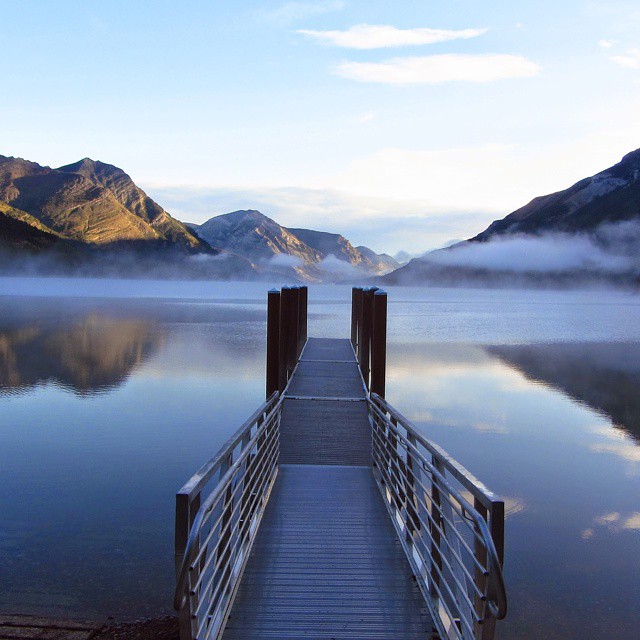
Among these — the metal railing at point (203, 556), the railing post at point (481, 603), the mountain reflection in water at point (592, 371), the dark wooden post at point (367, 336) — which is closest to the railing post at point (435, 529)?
the railing post at point (481, 603)

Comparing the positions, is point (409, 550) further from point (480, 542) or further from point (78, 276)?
point (78, 276)

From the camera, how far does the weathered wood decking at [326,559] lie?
394cm

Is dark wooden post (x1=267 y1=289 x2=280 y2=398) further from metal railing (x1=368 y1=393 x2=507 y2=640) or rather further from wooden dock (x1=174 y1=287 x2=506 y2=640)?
metal railing (x1=368 y1=393 x2=507 y2=640)

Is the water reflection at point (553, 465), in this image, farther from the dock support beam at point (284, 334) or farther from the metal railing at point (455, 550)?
the dock support beam at point (284, 334)

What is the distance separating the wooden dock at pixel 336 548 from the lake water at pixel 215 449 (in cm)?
165

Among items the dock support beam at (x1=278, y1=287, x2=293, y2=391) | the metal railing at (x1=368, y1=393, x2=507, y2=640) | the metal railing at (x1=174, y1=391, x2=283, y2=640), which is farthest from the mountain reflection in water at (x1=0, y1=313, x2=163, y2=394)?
the metal railing at (x1=368, y1=393, x2=507, y2=640)

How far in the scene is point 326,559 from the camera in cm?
495

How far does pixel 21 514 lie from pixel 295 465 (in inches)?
145

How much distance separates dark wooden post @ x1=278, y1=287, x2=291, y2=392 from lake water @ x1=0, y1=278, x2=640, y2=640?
2079 millimetres

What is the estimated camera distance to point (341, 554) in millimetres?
5051

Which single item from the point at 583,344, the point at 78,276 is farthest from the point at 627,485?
the point at 78,276

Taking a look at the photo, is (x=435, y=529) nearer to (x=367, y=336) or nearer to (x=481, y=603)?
(x=481, y=603)

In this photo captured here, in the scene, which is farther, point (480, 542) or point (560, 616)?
point (560, 616)

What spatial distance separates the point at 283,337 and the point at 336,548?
729cm
